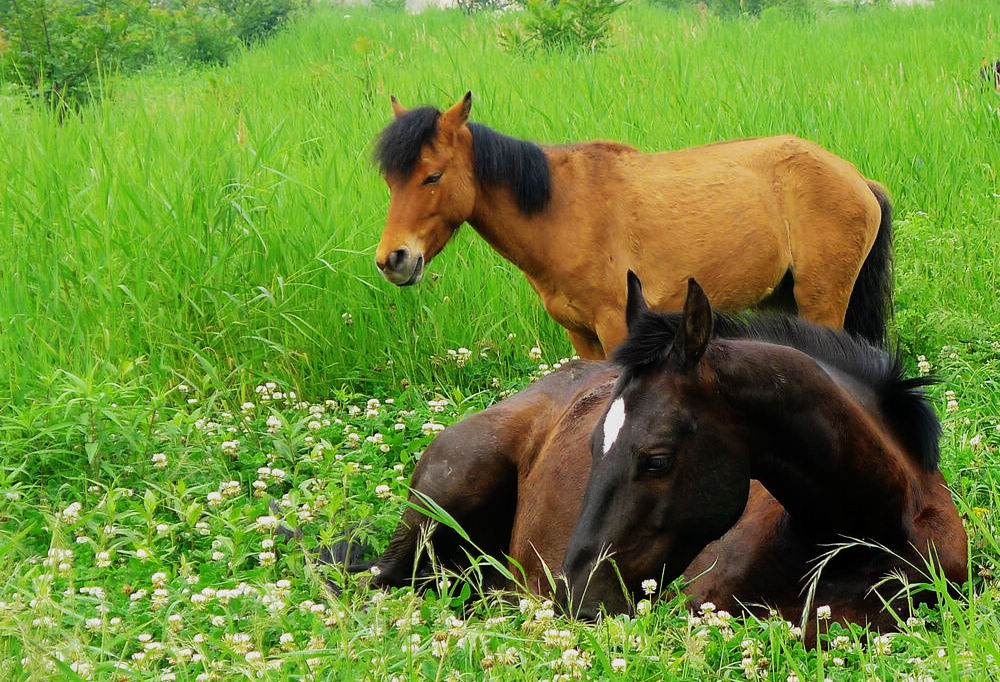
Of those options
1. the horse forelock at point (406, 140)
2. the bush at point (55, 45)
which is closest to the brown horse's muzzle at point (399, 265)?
the horse forelock at point (406, 140)

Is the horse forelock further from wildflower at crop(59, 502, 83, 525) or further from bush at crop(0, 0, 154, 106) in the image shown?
bush at crop(0, 0, 154, 106)

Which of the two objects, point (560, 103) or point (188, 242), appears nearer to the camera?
point (188, 242)

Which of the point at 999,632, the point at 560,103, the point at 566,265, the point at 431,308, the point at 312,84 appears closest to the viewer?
the point at 999,632

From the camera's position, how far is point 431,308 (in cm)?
630

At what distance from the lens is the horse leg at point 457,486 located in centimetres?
420

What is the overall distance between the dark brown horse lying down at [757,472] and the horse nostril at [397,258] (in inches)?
83.7

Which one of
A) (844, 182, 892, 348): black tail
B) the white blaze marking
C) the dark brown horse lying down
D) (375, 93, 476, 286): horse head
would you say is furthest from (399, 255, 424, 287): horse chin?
(844, 182, 892, 348): black tail

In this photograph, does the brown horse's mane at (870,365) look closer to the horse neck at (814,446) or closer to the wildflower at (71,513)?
the horse neck at (814,446)

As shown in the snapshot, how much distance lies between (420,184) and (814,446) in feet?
9.11

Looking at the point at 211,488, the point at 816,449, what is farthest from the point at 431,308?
the point at 816,449

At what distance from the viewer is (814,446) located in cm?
305

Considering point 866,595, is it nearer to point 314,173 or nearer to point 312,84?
point 314,173

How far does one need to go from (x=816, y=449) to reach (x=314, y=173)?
4.90 m

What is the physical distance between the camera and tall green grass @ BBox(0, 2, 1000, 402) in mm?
5715
